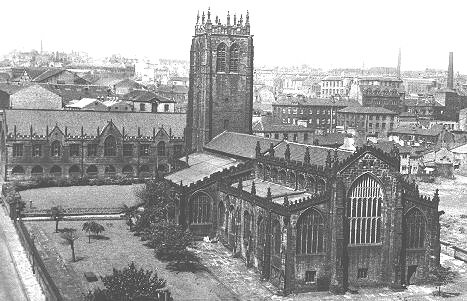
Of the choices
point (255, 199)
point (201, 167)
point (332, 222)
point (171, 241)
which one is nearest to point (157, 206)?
point (201, 167)

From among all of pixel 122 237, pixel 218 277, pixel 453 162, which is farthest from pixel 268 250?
pixel 453 162

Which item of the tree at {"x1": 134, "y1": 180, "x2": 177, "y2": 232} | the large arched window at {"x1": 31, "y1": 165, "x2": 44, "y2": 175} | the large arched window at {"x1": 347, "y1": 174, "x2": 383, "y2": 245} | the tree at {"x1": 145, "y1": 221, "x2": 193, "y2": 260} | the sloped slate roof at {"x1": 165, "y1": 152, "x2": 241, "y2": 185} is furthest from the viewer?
the large arched window at {"x1": 31, "y1": 165, "x2": 44, "y2": 175}

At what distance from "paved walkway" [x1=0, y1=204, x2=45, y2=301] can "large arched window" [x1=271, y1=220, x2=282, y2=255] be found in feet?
60.0

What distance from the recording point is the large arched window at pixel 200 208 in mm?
66312

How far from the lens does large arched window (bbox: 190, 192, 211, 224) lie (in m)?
66.3

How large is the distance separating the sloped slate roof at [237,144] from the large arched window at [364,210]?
62.0 feet

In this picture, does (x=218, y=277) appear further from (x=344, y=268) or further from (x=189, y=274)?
(x=344, y=268)

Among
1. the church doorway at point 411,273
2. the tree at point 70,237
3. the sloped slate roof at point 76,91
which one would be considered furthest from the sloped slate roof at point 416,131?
the tree at point 70,237

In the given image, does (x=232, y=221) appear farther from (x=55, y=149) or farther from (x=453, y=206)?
(x=55, y=149)

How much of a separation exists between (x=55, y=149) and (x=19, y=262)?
4462 cm

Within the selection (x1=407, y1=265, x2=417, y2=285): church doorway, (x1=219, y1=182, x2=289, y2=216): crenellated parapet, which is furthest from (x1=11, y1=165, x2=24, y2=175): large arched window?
(x1=407, y1=265, x2=417, y2=285): church doorway

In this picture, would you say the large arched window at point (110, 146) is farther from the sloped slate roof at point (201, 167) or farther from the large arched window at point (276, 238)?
the large arched window at point (276, 238)

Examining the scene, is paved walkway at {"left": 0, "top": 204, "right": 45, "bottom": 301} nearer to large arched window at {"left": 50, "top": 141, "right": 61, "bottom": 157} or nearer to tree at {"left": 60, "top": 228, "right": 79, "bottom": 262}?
tree at {"left": 60, "top": 228, "right": 79, "bottom": 262}

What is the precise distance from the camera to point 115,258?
56969 mm
